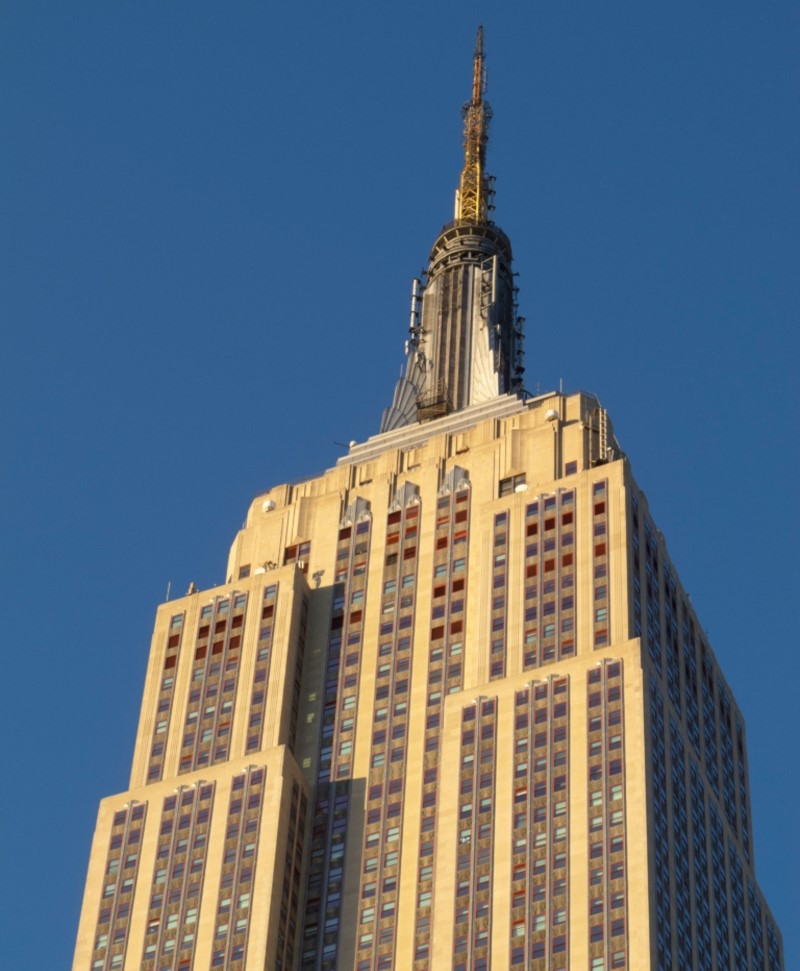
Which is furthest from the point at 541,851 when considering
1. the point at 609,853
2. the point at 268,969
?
the point at 268,969

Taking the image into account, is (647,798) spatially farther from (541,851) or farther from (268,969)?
(268,969)

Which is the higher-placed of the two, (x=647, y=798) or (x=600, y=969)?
(x=647, y=798)

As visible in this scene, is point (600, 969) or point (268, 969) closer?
point (600, 969)

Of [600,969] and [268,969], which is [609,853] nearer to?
[600,969]

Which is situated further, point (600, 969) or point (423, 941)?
point (423, 941)

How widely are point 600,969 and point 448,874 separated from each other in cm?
1746

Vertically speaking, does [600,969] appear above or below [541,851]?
below

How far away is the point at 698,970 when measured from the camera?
19862cm

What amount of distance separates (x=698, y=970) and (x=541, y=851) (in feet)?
53.7

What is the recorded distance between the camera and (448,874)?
199m

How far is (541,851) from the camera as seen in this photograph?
647 ft

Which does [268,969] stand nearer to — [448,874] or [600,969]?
[448,874]

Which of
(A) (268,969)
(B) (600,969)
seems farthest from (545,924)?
(A) (268,969)

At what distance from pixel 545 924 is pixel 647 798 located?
555 inches
